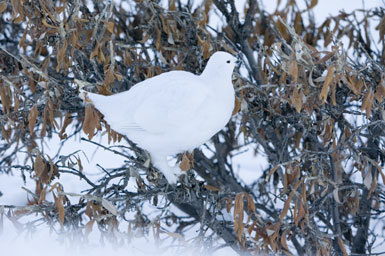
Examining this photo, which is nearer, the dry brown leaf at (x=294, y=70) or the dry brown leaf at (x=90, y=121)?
the dry brown leaf at (x=294, y=70)

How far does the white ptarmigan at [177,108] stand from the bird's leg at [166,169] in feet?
0.21

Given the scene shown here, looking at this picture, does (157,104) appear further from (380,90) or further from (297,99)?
(380,90)

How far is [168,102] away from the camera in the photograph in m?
1.41

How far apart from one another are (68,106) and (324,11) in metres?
3.12

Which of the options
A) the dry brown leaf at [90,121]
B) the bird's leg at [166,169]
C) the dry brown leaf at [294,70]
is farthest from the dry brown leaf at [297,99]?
the dry brown leaf at [90,121]

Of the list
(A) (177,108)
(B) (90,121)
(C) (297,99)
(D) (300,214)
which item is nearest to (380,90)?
(C) (297,99)

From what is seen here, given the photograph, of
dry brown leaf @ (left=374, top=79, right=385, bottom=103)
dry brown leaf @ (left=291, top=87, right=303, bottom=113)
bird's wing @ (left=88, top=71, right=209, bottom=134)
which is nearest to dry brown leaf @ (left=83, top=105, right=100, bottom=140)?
bird's wing @ (left=88, top=71, right=209, bottom=134)

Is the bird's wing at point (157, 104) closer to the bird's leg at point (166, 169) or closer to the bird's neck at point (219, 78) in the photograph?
the bird's neck at point (219, 78)

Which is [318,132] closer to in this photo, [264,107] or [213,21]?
[264,107]

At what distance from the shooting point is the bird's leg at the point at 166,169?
157 centimetres

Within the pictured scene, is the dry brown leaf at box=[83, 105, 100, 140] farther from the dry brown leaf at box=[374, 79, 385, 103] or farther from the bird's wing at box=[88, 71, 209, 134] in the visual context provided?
the dry brown leaf at box=[374, 79, 385, 103]

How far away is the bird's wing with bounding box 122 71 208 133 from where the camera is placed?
1.39 metres

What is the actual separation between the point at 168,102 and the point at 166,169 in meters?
0.27

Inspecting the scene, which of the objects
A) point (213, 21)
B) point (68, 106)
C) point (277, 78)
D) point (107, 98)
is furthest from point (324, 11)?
point (107, 98)
